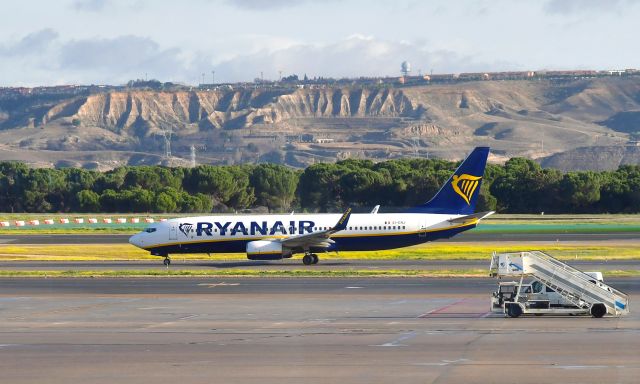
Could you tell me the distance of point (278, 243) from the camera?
66000mm

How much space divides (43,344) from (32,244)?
176ft

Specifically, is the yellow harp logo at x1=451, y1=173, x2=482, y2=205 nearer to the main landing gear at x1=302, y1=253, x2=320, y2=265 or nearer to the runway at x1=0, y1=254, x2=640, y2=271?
the runway at x1=0, y1=254, x2=640, y2=271

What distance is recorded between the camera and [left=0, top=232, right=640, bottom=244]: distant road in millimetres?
85250

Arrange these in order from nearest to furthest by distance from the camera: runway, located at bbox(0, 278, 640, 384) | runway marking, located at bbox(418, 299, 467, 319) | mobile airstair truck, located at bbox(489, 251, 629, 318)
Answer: runway, located at bbox(0, 278, 640, 384) < mobile airstair truck, located at bbox(489, 251, 629, 318) < runway marking, located at bbox(418, 299, 467, 319)

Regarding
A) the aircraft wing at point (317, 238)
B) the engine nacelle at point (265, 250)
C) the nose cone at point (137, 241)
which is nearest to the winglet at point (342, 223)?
the aircraft wing at point (317, 238)

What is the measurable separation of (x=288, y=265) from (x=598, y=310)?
30.0 metres

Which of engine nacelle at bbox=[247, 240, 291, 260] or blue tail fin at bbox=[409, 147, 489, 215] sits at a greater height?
blue tail fin at bbox=[409, 147, 489, 215]

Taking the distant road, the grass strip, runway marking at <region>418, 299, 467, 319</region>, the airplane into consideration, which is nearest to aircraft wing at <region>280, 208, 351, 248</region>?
the airplane

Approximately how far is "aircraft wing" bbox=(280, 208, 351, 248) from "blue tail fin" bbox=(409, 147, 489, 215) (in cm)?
587

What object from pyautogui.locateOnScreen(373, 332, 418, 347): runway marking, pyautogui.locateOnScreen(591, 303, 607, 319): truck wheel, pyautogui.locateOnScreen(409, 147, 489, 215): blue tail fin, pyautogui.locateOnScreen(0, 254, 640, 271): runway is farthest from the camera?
pyautogui.locateOnScreen(409, 147, 489, 215): blue tail fin

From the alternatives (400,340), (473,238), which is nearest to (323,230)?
(473,238)

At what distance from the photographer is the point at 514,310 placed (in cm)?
3900

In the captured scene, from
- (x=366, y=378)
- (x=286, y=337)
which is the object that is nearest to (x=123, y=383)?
(x=366, y=378)

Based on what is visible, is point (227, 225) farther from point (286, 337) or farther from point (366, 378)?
point (366, 378)
